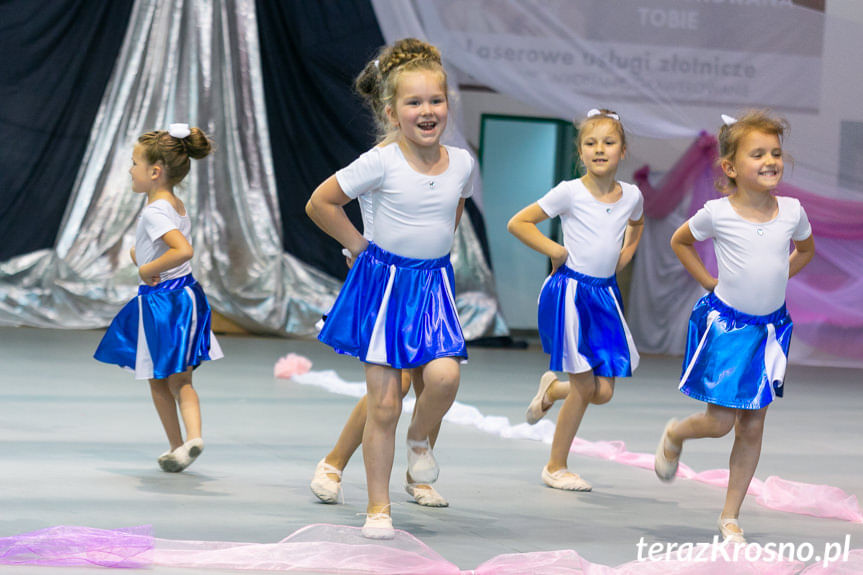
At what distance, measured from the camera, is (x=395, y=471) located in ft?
12.0

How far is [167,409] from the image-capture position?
3.55m

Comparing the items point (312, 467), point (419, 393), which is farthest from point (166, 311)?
point (419, 393)

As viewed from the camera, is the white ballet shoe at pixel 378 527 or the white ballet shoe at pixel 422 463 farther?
the white ballet shoe at pixel 422 463

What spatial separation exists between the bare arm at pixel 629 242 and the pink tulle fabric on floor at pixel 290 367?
2.73m

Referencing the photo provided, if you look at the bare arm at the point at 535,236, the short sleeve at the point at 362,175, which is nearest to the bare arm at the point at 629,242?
the bare arm at the point at 535,236

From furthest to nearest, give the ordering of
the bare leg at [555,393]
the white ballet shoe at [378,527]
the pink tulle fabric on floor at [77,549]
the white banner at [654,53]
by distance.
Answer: the white banner at [654,53]
the bare leg at [555,393]
the white ballet shoe at [378,527]
the pink tulle fabric on floor at [77,549]

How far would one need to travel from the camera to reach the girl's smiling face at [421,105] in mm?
2734

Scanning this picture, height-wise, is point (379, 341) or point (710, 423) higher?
point (379, 341)

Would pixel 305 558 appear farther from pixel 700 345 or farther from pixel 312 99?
pixel 312 99

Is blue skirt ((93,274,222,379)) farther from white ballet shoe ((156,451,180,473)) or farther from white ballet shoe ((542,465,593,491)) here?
white ballet shoe ((542,465,593,491))

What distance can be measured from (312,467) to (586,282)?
101cm

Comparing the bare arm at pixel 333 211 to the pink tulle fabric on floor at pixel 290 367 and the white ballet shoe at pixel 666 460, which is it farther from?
the pink tulle fabric on floor at pixel 290 367

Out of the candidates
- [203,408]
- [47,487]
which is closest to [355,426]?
[47,487]

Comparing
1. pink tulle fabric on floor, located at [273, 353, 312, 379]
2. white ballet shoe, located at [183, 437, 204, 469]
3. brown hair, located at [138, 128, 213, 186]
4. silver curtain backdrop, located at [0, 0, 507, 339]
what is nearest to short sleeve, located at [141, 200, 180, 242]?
brown hair, located at [138, 128, 213, 186]
